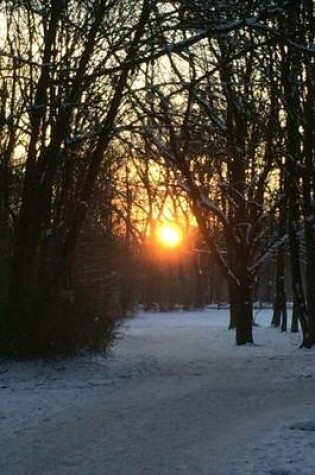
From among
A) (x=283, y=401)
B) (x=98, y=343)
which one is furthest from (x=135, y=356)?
(x=283, y=401)

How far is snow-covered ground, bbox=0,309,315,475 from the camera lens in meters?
6.65

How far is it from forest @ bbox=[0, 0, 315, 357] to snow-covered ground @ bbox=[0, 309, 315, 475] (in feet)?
6.82

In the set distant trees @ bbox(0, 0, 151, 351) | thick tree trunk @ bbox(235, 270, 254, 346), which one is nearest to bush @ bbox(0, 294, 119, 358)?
distant trees @ bbox(0, 0, 151, 351)

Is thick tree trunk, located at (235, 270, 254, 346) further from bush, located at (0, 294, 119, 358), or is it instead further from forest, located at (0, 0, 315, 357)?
bush, located at (0, 294, 119, 358)

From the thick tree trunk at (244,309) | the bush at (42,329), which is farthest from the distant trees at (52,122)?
the thick tree trunk at (244,309)

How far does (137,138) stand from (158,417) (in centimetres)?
1168

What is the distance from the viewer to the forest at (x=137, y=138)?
471 inches

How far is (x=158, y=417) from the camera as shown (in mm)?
8938

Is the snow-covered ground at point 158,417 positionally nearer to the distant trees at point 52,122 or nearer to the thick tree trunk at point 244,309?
the distant trees at point 52,122

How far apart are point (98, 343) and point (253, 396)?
6.08 metres

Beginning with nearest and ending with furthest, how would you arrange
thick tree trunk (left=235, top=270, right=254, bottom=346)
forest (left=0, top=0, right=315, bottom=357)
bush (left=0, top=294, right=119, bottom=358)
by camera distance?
forest (left=0, top=0, right=315, bottom=357), bush (left=0, top=294, right=119, bottom=358), thick tree trunk (left=235, top=270, right=254, bottom=346)

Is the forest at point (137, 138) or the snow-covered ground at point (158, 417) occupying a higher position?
the forest at point (137, 138)

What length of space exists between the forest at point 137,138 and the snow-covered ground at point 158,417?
208 cm

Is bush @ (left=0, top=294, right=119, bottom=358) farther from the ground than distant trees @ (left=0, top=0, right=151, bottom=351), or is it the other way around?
distant trees @ (left=0, top=0, right=151, bottom=351)
